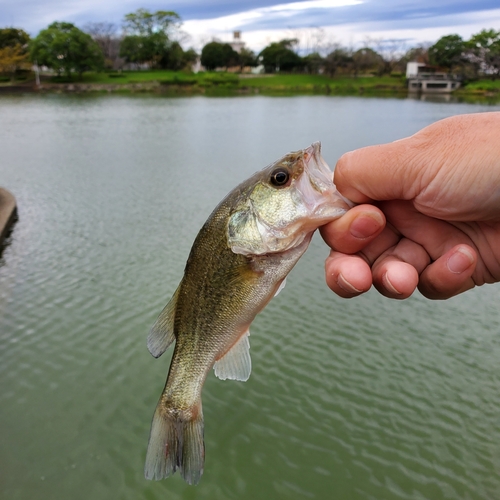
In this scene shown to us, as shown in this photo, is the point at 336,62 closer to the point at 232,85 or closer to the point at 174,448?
the point at 232,85

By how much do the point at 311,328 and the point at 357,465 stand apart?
2569mm

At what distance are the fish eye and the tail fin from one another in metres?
1.26

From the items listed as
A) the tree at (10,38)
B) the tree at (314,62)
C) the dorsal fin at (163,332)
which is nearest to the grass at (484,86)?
the tree at (314,62)

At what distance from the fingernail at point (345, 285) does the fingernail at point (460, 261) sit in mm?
520

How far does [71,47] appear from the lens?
77062 mm

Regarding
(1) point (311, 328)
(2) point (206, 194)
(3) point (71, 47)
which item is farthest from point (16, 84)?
(1) point (311, 328)

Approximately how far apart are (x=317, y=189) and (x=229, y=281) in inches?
25.2

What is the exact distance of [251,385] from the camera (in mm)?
6461

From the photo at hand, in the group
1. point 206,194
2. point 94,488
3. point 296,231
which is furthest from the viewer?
point 206,194

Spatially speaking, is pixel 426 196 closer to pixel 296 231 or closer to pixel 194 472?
pixel 296 231

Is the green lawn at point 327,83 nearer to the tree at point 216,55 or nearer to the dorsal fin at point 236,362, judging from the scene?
the tree at point 216,55

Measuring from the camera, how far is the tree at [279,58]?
323 ft

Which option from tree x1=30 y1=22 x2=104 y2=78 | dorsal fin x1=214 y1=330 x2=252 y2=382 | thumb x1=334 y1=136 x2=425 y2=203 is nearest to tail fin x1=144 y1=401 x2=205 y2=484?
dorsal fin x1=214 y1=330 x2=252 y2=382

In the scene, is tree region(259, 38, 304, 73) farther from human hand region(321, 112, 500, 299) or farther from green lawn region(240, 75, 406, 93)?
human hand region(321, 112, 500, 299)
